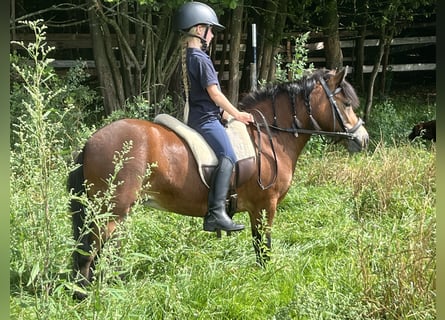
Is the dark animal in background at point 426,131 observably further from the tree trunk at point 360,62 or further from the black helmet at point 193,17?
the black helmet at point 193,17

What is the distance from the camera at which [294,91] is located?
5.65m

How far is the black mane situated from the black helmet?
100 centimetres

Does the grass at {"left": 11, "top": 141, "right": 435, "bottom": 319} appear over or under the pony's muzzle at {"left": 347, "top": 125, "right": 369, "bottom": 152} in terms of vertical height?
under

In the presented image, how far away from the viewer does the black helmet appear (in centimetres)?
486

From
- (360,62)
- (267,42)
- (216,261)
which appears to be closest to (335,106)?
(216,261)

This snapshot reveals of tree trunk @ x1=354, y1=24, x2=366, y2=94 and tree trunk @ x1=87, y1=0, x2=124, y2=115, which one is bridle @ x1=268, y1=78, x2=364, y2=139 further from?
tree trunk @ x1=354, y1=24, x2=366, y2=94

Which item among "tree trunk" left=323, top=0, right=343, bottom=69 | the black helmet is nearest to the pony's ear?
the black helmet

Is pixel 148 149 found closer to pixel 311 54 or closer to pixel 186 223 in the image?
pixel 186 223

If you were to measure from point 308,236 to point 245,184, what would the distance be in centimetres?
115

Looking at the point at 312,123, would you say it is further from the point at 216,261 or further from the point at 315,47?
A: the point at 315,47


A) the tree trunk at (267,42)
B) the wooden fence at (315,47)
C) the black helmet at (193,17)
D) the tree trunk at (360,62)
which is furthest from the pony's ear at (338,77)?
the tree trunk at (360,62)

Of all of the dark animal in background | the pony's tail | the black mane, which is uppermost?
the black mane

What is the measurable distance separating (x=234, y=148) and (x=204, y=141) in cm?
30

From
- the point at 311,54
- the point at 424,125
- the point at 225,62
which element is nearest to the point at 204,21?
the point at 424,125
